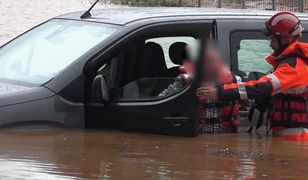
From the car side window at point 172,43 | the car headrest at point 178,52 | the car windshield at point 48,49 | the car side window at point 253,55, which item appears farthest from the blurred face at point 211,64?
the car windshield at point 48,49

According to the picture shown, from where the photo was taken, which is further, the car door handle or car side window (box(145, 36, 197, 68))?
car side window (box(145, 36, 197, 68))

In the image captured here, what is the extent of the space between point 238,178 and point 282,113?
1301 millimetres

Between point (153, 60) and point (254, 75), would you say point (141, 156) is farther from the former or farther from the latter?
point (254, 75)

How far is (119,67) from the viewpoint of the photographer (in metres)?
5.27

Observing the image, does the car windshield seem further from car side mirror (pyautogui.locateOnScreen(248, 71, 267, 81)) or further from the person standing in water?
car side mirror (pyautogui.locateOnScreen(248, 71, 267, 81))

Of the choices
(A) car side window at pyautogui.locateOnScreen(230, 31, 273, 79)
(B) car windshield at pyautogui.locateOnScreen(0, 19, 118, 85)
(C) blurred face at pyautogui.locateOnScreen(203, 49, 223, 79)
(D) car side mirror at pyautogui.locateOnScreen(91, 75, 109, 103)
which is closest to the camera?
(D) car side mirror at pyautogui.locateOnScreen(91, 75, 109, 103)

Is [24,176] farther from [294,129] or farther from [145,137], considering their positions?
[294,129]

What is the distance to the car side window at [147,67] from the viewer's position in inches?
207

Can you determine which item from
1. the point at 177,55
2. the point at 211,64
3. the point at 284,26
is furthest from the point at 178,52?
the point at 284,26

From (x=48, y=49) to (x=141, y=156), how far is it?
4.20ft

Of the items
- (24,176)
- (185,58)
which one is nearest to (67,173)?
(24,176)

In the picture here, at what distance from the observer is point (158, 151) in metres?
4.87

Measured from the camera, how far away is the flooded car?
506 cm

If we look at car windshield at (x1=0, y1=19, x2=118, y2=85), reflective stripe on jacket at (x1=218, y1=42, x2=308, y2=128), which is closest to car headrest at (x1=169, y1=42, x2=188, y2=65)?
car windshield at (x1=0, y1=19, x2=118, y2=85)
